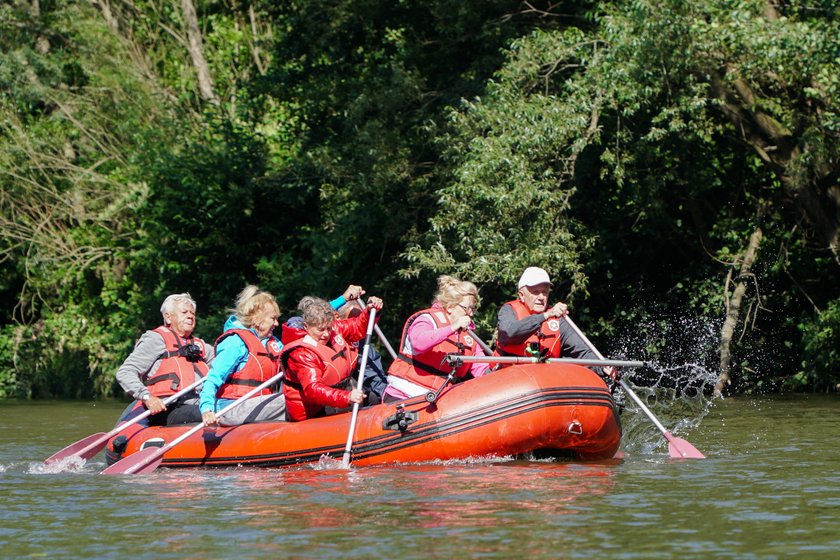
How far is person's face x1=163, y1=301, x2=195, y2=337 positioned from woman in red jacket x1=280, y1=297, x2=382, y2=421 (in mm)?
1070

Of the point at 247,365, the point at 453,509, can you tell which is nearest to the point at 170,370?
the point at 247,365

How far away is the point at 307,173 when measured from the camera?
1931 centimetres

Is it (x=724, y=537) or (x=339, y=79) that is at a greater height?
(x=339, y=79)

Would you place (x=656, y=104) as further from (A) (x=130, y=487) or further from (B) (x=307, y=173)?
(A) (x=130, y=487)

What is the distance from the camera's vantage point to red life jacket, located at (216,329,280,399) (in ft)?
31.8

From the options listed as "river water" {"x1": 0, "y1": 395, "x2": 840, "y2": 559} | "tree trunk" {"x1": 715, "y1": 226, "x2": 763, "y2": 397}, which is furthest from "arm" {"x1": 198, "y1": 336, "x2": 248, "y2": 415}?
"tree trunk" {"x1": 715, "y1": 226, "x2": 763, "y2": 397}

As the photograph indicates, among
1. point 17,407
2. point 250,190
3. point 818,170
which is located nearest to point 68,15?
point 250,190

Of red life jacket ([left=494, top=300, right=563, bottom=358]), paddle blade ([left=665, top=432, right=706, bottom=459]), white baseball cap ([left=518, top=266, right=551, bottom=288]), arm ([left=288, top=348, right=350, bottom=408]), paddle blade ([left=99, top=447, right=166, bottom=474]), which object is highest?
white baseball cap ([left=518, top=266, right=551, bottom=288])

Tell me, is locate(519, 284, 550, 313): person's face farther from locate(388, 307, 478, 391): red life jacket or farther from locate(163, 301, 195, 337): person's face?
locate(163, 301, 195, 337): person's face

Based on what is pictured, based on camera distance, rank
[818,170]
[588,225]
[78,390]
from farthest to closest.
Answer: [78,390]
[588,225]
[818,170]

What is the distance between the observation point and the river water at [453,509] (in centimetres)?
614

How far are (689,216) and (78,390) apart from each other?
10.7 m

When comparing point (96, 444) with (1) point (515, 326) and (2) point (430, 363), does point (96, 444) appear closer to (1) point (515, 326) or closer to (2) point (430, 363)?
(2) point (430, 363)

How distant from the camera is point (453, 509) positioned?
7.11m
